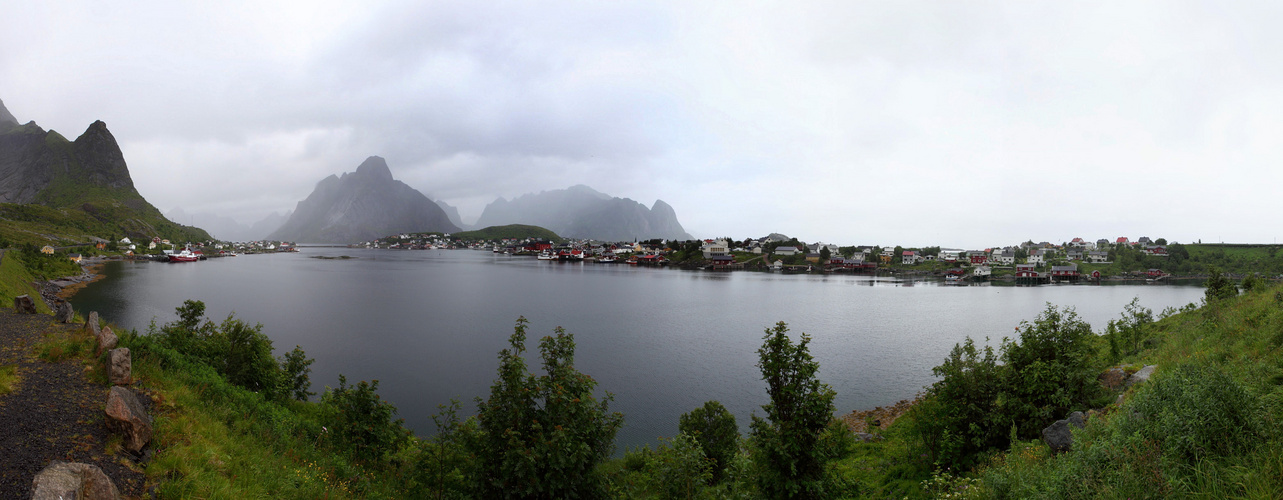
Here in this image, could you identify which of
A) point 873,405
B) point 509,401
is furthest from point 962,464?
point 873,405

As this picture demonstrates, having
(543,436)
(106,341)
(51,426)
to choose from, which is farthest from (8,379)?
(543,436)

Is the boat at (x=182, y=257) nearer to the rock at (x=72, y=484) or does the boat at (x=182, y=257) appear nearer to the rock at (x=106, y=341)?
the rock at (x=106, y=341)

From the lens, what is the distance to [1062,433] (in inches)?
340

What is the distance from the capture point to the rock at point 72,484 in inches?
182

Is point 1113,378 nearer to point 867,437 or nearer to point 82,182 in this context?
point 867,437

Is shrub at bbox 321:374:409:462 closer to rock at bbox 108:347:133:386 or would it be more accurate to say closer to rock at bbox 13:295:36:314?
rock at bbox 108:347:133:386

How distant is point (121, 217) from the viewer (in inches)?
5079

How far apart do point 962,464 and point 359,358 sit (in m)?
28.4

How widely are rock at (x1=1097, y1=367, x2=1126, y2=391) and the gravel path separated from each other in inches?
734

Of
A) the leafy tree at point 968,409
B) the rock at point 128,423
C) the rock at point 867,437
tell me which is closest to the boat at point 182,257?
the rock at point 128,423

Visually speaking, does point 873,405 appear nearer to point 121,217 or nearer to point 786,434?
point 786,434

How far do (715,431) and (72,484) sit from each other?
11931 millimetres

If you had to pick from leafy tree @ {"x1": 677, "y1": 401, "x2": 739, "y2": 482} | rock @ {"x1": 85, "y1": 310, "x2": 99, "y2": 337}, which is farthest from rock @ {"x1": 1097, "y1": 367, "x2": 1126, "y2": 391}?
rock @ {"x1": 85, "y1": 310, "x2": 99, "y2": 337}

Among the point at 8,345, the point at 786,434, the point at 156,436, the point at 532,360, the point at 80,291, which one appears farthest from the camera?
the point at 80,291
